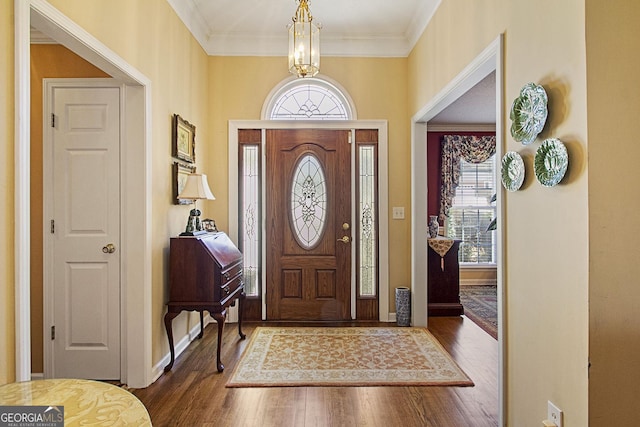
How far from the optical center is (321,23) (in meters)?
3.89

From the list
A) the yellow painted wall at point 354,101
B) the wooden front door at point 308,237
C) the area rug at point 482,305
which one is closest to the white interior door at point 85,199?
the yellow painted wall at point 354,101

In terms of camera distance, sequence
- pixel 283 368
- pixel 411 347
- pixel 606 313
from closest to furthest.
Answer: pixel 606 313 < pixel 283 368 < pixel 411 347

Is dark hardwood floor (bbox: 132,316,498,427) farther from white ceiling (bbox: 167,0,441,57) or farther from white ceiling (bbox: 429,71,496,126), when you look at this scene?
white ceiling (bbox: 167,0,441,57)

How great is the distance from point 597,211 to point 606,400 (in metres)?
0.71

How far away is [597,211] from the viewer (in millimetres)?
1414

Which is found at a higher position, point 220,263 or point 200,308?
point 220,263

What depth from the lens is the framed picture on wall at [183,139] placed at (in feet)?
10.4

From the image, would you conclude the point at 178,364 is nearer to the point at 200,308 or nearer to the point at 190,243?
the point at 200,308

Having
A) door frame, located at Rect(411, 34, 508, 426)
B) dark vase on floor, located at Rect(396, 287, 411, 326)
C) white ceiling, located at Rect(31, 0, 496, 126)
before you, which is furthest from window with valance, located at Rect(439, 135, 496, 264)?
dark vase on floor, located at Rect(396, 287, 411, 326)

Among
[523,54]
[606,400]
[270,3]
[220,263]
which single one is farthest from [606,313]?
[270,3]

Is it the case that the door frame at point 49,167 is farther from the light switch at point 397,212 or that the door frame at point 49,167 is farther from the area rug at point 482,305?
the area rug at point 482,305

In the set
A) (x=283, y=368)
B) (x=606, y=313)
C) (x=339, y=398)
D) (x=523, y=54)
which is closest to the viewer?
(x=606, y=313)

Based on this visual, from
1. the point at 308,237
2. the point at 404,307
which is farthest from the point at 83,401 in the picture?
the point at 404,307

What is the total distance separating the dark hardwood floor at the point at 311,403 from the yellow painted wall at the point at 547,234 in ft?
1.48
